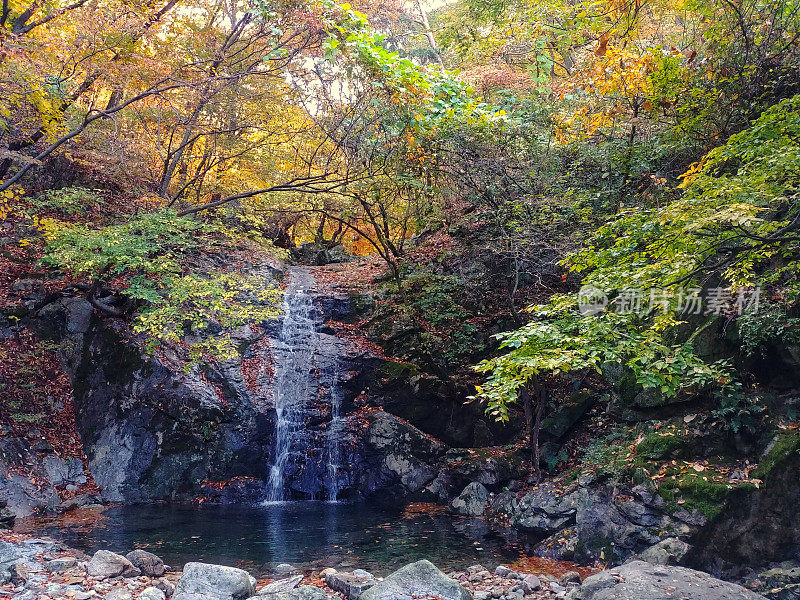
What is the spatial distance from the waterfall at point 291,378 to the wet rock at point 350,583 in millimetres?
5447

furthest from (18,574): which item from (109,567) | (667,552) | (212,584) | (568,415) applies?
(568,415)

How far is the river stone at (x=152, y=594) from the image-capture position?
500cm

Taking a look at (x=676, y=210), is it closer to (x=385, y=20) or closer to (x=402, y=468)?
(x=402, y=468)

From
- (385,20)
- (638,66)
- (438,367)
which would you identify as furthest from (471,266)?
(385,20)

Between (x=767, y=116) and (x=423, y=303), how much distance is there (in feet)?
27.4

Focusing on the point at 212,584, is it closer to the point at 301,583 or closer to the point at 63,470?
the point at 301,583

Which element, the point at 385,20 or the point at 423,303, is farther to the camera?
the point at 385,20

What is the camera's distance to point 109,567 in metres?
5.70

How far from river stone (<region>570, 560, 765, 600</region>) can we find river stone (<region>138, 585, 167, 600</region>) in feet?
14.1

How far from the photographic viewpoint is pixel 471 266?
1287 cm

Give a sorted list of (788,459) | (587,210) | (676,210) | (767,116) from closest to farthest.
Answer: (676,210) < (767,116) < (788,459) < (587,210)

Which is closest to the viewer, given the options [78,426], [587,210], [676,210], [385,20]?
[676,210]

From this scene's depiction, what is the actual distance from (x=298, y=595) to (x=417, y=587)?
124cm

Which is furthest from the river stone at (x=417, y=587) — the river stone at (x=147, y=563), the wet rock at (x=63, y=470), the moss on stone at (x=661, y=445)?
the wet rock at (x=63, y=470)
